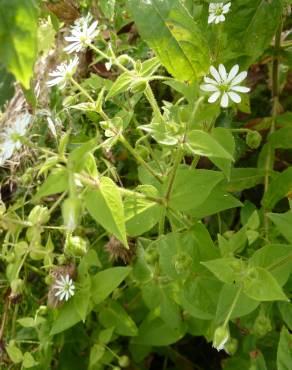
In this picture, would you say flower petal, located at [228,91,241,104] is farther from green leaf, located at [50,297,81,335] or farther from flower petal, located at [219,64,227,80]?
green leaf, located at [50,297,81,335]

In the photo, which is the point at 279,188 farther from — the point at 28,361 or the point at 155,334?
the point at 28,361

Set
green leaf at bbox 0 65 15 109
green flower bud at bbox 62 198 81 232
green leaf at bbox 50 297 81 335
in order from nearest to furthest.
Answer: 1. green flower bud at bbox 62 198 81 232
2. green leaf at bbox 50 297 81 335
3. green leaf at bbox 0 65 15 109

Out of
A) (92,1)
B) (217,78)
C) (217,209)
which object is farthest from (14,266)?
(92,1)

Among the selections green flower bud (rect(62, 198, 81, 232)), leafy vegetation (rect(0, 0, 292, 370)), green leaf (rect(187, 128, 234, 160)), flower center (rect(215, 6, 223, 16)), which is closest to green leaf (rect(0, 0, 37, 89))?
leafy vegetation (rect(0, 0, 292, 370))

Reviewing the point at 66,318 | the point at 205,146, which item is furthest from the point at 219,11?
the point at 66,318

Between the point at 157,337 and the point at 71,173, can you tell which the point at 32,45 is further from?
the point at 157,337

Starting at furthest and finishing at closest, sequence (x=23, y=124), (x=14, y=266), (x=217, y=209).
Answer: (x=14, y=266) → (x=217, y=209) → (x=23, y=124)

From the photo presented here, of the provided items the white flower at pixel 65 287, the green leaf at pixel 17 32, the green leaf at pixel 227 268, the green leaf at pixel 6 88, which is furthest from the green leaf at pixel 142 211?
the green leaf at pixel 6 88
